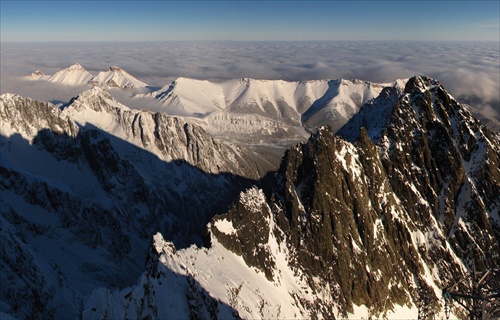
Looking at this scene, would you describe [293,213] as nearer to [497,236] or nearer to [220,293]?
[220,293]

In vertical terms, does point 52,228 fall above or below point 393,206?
below

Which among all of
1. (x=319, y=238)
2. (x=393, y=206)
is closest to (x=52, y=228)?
(x=319, y=238)

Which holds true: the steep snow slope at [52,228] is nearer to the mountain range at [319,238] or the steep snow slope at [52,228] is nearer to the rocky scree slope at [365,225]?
the mountain range at [319,238]

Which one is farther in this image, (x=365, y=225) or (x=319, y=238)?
(x=365, y=225)

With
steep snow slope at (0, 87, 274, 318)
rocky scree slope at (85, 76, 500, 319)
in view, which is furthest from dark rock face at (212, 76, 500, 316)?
steep snow slope at (0, 87, 274, 318)

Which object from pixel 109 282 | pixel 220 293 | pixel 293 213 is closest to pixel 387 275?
pixel 293 213

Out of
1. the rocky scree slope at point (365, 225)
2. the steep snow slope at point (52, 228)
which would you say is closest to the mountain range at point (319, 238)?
the rocky scree slope at point (365, 225)

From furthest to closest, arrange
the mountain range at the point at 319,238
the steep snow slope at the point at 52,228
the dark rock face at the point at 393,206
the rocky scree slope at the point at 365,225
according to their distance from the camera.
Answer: the dark rock face at the point at 393,206 → the steep snow slope at the point at 52,228 → the rocky scree slope at the point at 365,225 → the mountain range at the point at 319,238

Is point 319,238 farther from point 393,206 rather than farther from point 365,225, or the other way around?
point 393,206

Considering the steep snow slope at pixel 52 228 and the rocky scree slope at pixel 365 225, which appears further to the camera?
the steep snow slope at pixel 52 228
